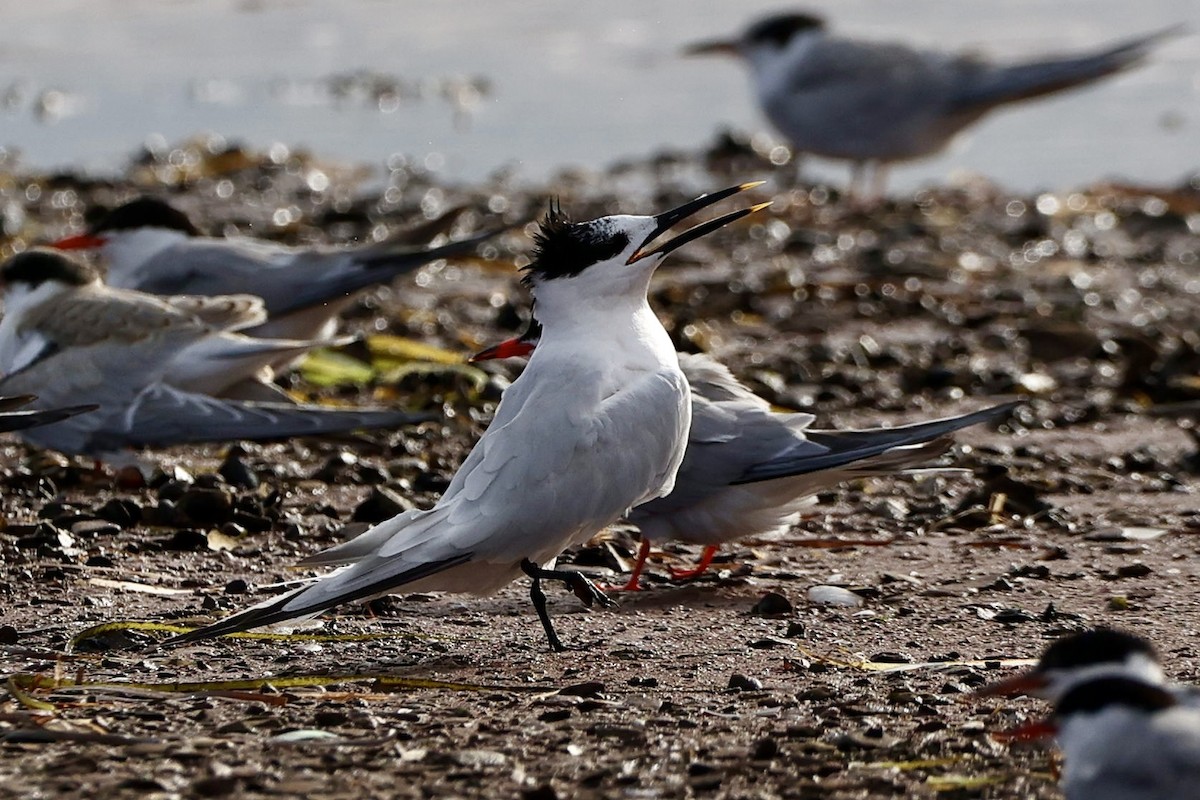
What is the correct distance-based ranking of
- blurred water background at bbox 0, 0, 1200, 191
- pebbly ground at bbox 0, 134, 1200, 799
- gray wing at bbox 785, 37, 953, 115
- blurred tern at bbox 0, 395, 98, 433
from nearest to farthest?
1. pebbly ground at bbox 0, 134, 1200, 799
2. blurred tern at bbox 0, 395, 98, 433
3. gray wing at bbox 785, 37, 953, 115
4. blurred water background at bbox 0, 0, 1200, 191

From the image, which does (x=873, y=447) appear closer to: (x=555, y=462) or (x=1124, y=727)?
(x=555, y=462)

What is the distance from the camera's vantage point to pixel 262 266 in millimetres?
6715

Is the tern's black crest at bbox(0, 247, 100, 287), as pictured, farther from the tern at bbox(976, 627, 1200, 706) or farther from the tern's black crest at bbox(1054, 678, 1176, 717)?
the tern's black crest at bbox(1054, 678, 1176, 717)

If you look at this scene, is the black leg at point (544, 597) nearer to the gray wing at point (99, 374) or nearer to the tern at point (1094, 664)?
the tern at point (1094, 664)

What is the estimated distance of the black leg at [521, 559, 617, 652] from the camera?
152 inches

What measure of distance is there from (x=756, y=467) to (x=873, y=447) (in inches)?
11.3

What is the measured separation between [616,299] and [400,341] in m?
2.88

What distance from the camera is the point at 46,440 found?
5410mm

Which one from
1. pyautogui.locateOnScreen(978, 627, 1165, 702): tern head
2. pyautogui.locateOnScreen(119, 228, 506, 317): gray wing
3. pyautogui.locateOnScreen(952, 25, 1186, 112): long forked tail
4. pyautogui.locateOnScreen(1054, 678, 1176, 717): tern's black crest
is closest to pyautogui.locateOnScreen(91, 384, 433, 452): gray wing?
pyautogui.locateOnScreen(119, 228, 506, 317): gray wing

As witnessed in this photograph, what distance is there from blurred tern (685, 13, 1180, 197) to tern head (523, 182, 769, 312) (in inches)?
248

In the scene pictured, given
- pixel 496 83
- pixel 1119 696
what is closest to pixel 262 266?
pixel 1119 696

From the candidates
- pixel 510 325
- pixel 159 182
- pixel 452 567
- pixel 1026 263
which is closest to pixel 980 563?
pixel 452 567

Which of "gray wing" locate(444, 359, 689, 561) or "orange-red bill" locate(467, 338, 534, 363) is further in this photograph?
"orange-red bill" locate(467, 338, 534, 363)

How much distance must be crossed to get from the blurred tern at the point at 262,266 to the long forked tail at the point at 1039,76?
4.66 meters
